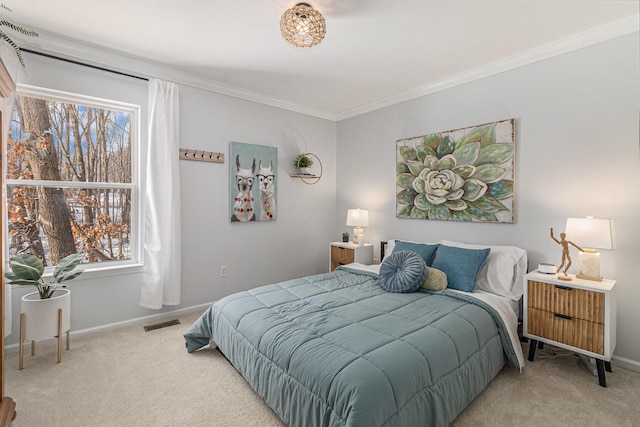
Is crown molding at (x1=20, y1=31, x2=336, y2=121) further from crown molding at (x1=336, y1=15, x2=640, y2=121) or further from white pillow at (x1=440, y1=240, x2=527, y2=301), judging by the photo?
white pillow at (x1=440, y1=240, x2=527, y2=301)

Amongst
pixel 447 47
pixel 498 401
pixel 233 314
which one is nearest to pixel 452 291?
A: pixel 498 401

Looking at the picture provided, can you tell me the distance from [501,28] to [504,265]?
1922 mm

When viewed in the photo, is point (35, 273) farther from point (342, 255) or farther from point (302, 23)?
point (342, 255)

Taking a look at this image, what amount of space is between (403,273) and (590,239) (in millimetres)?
1324

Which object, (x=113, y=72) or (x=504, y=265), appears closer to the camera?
(x=504, y=265)

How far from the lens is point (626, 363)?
2330mm

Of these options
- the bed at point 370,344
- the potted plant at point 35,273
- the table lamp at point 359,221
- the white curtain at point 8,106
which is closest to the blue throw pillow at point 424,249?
the bed at point 370,344

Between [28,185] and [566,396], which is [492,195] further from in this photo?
[28,185]

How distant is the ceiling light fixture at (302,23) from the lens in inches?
82.0

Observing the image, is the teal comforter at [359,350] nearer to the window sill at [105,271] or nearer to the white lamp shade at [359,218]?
the window sill at [105,271]

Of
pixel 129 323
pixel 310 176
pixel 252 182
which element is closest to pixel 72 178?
pixel 129 323

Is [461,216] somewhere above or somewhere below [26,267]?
above

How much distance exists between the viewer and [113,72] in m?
2.89

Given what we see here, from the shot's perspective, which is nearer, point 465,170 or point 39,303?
point 39,303
